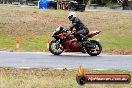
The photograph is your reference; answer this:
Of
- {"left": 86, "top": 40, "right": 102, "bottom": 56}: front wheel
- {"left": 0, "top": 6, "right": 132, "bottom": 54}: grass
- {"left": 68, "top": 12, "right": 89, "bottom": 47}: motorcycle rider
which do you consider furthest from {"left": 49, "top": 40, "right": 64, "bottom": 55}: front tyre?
{"left": 0, "top": 6, "right": 132, "bottom": 54}: grass

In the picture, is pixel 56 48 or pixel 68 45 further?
pixel 68 45

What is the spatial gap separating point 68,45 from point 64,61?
8.91 ft

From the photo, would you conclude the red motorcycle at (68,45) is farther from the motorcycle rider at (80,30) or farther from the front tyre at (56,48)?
the motorcycle rider at (80,30)

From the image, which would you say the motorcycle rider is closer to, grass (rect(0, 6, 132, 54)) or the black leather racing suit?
the black leather racing suit

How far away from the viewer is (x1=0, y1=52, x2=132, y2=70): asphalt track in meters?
17.7

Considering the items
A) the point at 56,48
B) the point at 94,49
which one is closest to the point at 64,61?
the point at 56,48

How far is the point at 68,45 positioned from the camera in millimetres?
21875

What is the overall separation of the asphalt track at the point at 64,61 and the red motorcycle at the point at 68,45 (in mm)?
307

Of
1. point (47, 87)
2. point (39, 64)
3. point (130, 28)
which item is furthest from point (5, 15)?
point (47, 87)

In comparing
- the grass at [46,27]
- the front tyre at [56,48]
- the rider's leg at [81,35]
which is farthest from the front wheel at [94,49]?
the grass at [46,27]

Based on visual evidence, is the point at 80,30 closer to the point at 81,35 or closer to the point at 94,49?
the point at 81,35

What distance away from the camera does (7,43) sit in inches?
1284

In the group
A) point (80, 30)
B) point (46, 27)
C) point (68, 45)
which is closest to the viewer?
point (80, 30)

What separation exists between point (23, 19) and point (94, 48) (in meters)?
25.9
